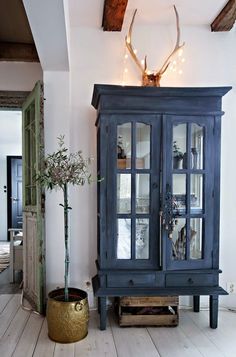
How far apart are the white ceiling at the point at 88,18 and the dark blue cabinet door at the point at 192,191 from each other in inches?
41.1

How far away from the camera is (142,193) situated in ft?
8.71

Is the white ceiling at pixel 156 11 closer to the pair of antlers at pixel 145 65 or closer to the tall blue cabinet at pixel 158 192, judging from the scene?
the pair of antlers at pixel 145 65

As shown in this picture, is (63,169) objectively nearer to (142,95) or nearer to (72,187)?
(72,187)

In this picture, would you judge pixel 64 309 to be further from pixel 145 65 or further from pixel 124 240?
pixel 145 65

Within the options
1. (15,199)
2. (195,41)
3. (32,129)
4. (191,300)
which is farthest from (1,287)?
(15,199)

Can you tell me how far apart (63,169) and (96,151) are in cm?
67

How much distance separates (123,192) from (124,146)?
1.27 ft

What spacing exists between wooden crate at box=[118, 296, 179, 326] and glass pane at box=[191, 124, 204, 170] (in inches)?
46.3

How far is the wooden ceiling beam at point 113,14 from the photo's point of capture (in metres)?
2.62

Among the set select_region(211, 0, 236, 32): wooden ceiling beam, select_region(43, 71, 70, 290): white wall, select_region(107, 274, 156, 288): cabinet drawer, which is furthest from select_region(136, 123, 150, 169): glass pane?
select_region(211, 0, 236, 32): wooden ceiling beam

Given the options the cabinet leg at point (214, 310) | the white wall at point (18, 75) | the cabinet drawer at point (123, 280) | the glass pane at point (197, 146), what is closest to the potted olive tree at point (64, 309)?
the cabinet drawer at point (123, 280)

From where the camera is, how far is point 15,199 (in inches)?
313

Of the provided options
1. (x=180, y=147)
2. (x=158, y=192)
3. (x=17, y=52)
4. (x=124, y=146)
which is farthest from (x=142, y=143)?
(x=17, y=52)

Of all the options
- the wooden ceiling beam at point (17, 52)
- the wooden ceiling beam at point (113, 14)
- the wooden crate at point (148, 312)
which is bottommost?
the wooden crate at point (148, 312)
